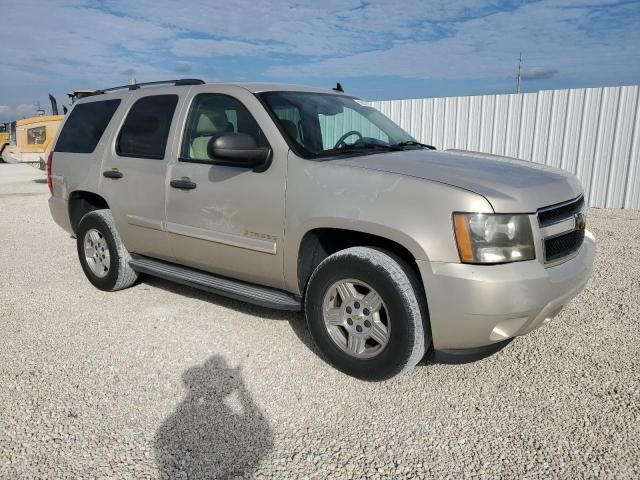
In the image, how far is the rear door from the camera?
4168mm

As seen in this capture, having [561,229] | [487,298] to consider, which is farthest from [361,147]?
[487,298]

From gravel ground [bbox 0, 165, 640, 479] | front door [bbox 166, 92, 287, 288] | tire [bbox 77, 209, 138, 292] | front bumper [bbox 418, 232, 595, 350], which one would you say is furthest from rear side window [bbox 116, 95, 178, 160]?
front bumper [bbox 418, 232, 595, 350]

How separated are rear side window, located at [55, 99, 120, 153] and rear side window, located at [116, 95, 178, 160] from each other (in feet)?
1.23

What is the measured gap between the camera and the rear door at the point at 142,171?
4.17 metres

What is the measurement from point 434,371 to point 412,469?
1.02m

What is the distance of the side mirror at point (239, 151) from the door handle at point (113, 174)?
1.53 metres

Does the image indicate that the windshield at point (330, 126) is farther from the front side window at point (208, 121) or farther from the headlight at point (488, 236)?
the headlight at point (488, 236)

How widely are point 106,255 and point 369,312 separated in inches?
118

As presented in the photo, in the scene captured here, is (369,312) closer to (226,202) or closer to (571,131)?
(226,202)

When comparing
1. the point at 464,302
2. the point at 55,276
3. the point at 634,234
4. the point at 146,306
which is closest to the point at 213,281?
the point at 146,306

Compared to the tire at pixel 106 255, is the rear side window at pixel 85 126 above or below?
above

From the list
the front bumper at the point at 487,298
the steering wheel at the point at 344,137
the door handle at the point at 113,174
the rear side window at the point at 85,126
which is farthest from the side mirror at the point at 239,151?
the rear side window at the point at 85,126

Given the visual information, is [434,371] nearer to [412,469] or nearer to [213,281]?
[412,469]

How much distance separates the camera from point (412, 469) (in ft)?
7.86
